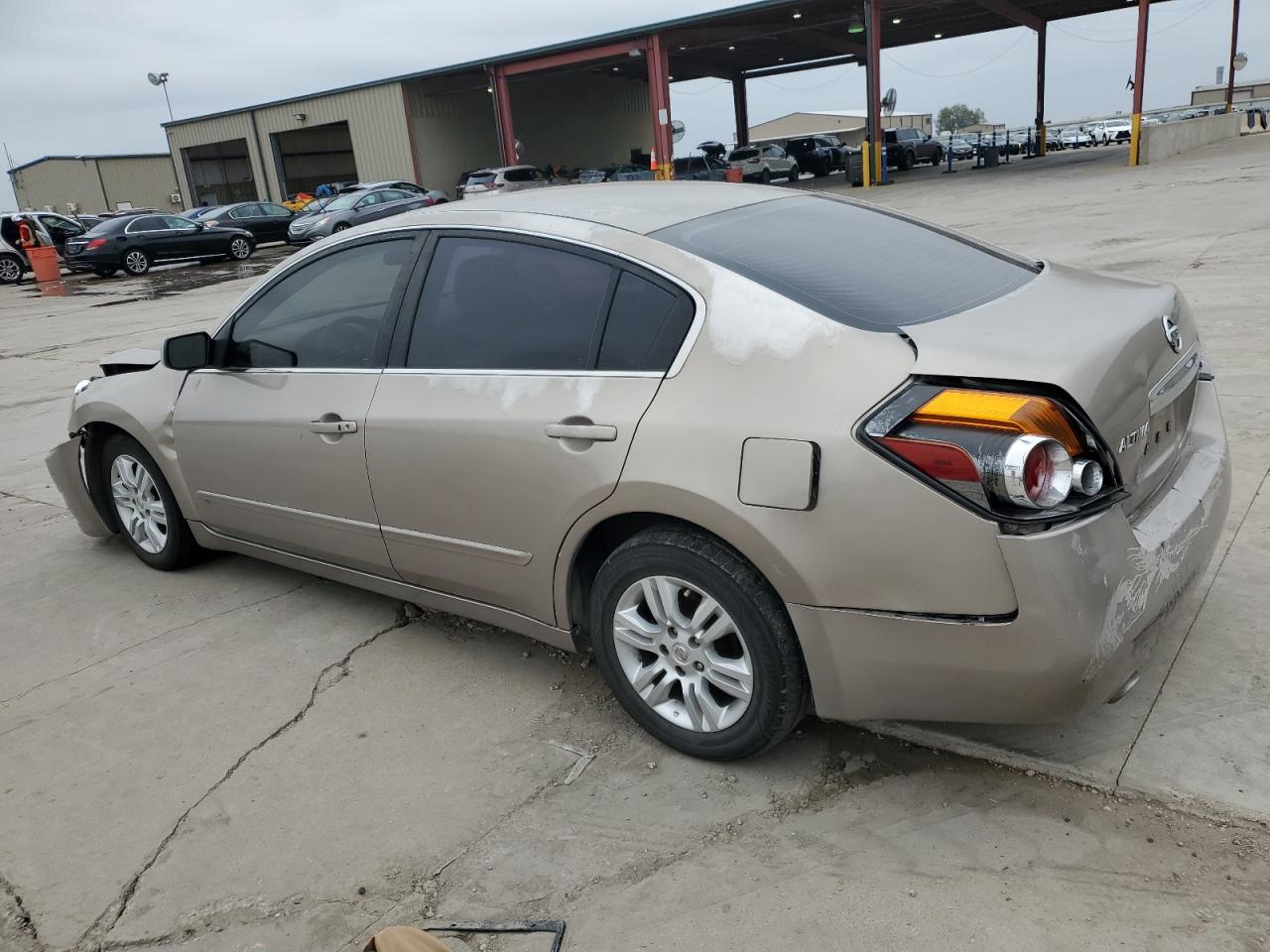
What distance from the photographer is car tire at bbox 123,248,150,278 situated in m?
25.2

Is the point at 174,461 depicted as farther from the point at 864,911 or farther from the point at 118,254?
the point at 118,254

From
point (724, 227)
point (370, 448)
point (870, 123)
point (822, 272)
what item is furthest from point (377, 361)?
Answer: point (870, 123)

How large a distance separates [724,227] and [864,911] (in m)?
1.89

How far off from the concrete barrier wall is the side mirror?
28.3 meters

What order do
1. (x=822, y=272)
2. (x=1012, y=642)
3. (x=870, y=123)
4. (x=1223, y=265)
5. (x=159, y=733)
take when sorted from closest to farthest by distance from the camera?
(x=1012, y=642)
(x=822, y=272)
(x=159, y=733)
(x=1223, y=265)
(x=870, y=123)

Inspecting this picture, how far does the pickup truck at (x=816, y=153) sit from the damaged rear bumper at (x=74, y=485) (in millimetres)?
38615

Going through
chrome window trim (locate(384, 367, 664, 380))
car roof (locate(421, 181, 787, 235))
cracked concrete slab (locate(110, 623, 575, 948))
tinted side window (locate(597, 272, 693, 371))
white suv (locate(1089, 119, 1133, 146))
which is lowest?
white suv (locate(1089, 119, 1133, 146))

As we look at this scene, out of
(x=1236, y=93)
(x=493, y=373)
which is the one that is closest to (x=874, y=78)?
(x=493, y=373)

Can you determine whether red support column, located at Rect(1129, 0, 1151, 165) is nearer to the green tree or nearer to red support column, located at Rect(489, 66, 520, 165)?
red support column, located at Rect(489, 66, 520, 165)

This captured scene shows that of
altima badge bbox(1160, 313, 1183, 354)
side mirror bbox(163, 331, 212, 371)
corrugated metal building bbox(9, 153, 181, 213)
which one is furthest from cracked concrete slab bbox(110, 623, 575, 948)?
corrugated metal building bbox(9, 153, 181, 213)

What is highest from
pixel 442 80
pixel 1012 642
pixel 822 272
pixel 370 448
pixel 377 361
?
pixel 442 80

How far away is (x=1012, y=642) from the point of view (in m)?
2.19

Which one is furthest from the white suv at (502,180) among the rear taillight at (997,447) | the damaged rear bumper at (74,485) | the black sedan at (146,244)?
the rear taillight at (997,447)

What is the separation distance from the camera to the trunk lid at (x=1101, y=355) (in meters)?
2.27
